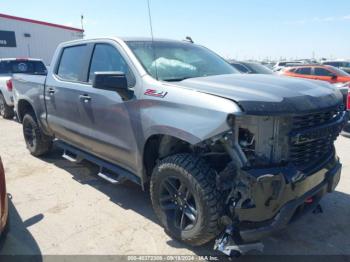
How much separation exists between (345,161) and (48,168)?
4864 mm

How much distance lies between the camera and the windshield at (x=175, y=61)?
3.45 meters

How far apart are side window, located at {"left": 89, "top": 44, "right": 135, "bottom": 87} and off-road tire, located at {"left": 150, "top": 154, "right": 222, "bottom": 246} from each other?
3.22 feet

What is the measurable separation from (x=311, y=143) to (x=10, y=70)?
10.2 m

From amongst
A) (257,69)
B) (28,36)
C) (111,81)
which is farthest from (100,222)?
(28,36)

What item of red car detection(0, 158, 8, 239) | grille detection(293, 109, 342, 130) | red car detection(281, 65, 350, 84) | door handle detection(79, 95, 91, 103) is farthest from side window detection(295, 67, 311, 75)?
red car detection(0, 158, 8, 239)

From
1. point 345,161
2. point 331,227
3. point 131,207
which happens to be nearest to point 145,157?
point 131,207

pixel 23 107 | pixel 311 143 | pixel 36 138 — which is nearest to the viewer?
pixel 311 143

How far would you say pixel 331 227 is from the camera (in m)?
3.48

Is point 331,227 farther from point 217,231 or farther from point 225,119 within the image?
point 225,119

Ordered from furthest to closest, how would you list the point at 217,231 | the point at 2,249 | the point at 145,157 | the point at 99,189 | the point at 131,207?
the point at 99,189 → the point at 131,207 → the point at 145,157 → the point at 2,249 → the point at 217,231

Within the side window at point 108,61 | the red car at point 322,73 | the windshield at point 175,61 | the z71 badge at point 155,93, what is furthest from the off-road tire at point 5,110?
the red car at point 322,73

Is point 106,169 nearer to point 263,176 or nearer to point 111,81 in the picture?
point 111,81

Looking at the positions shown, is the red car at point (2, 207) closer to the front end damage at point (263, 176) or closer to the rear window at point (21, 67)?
the front end damage at point (263, 176)

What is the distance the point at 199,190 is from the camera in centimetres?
275
